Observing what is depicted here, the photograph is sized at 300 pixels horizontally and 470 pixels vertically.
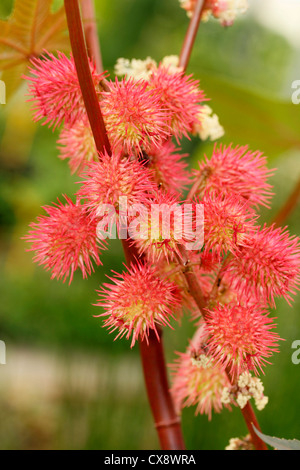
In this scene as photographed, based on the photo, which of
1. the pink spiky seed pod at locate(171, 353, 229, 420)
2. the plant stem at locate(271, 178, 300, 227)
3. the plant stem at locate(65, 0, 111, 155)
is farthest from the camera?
the plant stem at locate(271, 178, 300, 227)

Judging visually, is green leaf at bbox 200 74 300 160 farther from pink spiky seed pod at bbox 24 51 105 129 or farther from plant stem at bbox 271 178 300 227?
pink spiky seed pod at bbox 24 51 105 129

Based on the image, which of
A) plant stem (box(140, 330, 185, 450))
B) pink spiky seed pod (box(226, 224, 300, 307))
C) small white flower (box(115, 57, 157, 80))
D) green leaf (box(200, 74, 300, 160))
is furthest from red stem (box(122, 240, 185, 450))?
green leaf (box(200, 74, 300, 160))

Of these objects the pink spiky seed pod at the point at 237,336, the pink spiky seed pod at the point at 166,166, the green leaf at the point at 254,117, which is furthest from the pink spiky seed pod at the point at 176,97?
the green leaf at the point at 254,117

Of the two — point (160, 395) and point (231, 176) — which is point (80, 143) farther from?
point (160, 395)

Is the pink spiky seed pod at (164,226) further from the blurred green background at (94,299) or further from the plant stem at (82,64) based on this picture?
the blurred green background at (94,299)

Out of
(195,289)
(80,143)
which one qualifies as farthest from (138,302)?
(80,143)

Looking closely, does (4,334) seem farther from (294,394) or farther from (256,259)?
(256,259)
